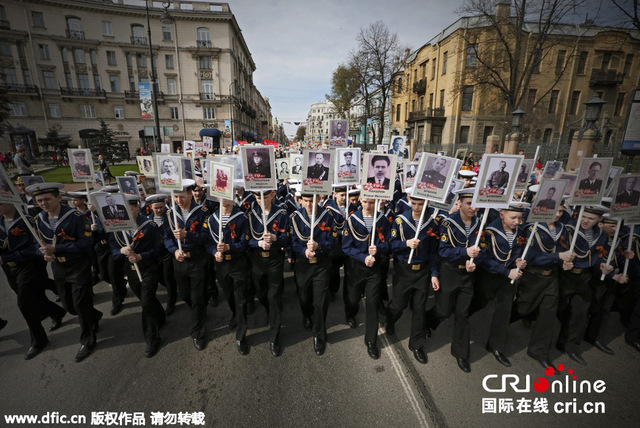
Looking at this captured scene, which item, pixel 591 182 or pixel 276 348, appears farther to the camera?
pixel 276 348

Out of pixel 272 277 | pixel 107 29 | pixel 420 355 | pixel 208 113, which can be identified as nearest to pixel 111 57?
pixel 107 29

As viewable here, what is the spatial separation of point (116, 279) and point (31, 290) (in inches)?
50.7

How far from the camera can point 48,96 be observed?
1572 inches

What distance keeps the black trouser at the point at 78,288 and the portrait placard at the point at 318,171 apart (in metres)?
3.55

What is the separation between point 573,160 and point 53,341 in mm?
18772

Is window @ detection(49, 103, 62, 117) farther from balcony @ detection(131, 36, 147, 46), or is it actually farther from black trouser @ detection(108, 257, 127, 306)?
black trouser @ detection(108, 257, 127, 306)

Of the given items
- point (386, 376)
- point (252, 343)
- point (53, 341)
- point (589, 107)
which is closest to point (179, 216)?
point (252, 343)

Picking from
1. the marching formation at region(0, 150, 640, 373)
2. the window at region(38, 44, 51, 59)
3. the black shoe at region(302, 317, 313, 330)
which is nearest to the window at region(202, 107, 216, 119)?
the window at region(38, 44, 51, 59)

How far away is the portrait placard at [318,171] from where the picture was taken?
4312mm

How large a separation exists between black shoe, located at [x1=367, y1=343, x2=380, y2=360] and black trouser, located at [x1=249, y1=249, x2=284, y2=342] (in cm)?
141

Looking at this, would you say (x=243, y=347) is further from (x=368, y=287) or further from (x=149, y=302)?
(x=368, y=287)

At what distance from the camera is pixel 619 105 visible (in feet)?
112

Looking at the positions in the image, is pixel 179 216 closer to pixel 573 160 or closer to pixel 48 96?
pixel 573 160

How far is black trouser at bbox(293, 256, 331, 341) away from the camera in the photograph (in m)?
4.43
